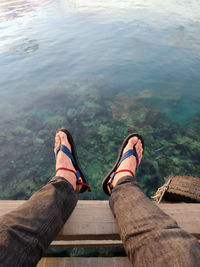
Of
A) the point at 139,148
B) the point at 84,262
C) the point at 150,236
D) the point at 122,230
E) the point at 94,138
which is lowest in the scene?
the point at 94,138

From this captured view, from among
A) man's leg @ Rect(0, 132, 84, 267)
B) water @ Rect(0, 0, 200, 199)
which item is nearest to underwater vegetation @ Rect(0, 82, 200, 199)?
water @ Rect(0, 0, 200, 199)

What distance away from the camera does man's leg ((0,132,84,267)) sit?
29.7 inches

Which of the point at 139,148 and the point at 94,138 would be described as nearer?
the point at 139,148

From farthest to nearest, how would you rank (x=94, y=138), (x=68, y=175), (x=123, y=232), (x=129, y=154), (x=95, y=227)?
(x=94, y=138) → (x=129, y=154) → (x=68, y=175) → (x=95, y=227) → (x=123, y=232)

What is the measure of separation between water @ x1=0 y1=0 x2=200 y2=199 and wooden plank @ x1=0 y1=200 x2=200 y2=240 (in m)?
0.88

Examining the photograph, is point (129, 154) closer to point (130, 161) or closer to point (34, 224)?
point (130, 161)

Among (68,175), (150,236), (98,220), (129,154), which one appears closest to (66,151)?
(68,175)

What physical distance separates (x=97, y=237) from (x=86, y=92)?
10.6 feet

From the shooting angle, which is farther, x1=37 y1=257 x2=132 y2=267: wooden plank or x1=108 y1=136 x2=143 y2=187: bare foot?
x1=108 y1=136 x2=143 y2=187: bare foot

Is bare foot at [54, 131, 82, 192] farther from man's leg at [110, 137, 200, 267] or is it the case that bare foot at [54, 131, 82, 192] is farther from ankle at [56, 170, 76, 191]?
man's leg at [110, 137, 200, 267]

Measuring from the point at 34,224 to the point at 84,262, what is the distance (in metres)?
0.42

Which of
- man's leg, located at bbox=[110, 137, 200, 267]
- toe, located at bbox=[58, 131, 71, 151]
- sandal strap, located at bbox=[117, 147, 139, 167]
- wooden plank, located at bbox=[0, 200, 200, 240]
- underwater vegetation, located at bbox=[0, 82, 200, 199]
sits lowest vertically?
underwater vegetation, located at bbox=[0, 82, 200, 199]

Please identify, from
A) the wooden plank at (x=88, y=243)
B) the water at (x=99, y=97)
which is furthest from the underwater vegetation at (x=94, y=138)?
the wooden plank at (x=88, y=243)

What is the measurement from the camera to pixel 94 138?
9.17ft
